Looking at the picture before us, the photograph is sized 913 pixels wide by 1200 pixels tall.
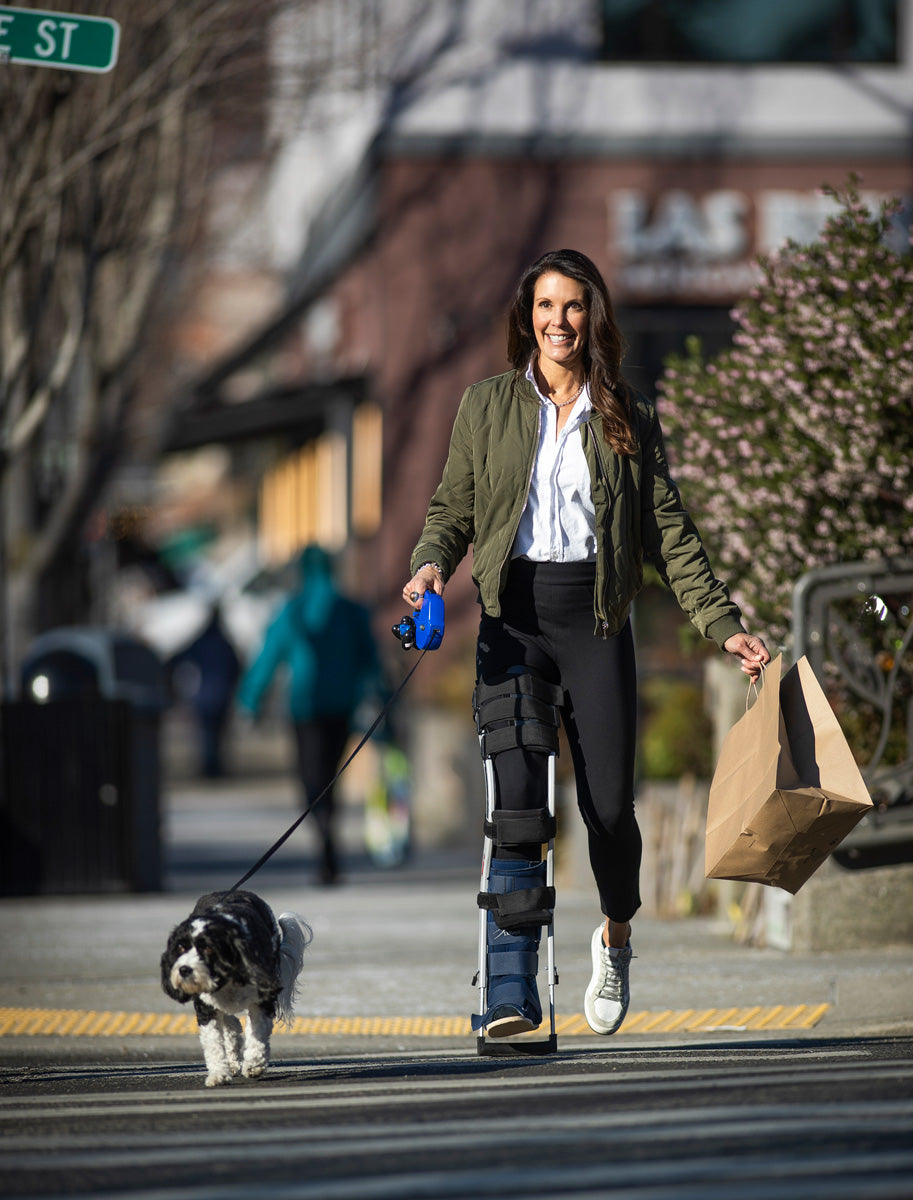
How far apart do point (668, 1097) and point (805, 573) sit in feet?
10.2

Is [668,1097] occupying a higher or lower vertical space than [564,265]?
lower

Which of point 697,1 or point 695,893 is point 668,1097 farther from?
point 697,1

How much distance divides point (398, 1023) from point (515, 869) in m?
1.25

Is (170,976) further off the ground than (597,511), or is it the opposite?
(597,511)

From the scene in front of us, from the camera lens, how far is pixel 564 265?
5176 millimetres

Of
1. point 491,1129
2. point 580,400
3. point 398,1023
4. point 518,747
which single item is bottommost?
point 398,1023

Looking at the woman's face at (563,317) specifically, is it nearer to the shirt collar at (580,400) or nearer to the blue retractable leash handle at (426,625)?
the shirt collar at (580,400)

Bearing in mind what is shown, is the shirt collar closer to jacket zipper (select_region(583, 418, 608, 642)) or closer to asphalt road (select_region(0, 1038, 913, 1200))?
jacket zipper (select_region(583, 418, 608, 642))

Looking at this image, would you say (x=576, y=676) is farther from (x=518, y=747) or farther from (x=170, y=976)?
(x=170, y=976)

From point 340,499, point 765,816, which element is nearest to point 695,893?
point 765,816

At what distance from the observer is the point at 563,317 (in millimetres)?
5141

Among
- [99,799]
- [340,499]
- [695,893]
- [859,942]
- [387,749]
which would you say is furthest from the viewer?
[340,499]

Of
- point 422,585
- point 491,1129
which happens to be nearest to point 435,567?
point 422,585

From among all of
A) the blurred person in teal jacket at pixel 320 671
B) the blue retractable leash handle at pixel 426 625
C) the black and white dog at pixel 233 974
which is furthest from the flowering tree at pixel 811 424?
the blurred person in teal jacket at pixel 320 671
